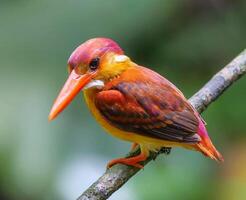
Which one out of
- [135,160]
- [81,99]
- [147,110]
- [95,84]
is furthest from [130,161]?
[81,99]

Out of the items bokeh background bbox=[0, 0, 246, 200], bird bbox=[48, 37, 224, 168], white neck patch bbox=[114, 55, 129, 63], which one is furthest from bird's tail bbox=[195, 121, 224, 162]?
bokeh background bbox=[0, 0, 246, 200]

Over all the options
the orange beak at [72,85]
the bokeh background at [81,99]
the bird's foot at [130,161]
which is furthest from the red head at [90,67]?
the bokeh background at [81,99]

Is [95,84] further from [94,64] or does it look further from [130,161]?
[130,161]

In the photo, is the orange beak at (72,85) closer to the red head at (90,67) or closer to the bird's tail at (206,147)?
the red head at (90,67)

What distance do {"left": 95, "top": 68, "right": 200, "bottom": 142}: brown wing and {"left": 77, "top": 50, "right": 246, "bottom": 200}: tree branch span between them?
154 millimetres

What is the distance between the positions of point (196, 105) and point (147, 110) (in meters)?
0.32

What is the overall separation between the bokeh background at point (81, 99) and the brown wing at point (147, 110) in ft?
2.22

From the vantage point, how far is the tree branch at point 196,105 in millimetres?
2391

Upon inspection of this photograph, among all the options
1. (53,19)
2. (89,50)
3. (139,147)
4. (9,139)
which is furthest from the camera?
(53,19)

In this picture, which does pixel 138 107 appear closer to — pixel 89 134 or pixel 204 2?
pixel 89 134

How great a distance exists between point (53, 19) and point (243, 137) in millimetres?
1137

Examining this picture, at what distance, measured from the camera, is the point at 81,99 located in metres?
3.39

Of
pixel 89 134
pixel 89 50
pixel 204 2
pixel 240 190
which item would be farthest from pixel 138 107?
pixel 204 2

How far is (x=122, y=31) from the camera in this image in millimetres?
3787
